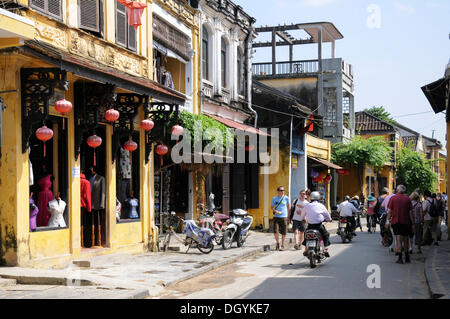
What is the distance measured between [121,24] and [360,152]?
28.7 meters

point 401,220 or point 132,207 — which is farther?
point 132,207

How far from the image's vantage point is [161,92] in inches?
629

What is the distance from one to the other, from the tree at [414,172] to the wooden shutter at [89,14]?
41.7m

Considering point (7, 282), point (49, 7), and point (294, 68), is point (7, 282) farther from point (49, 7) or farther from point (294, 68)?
point (294, 68)

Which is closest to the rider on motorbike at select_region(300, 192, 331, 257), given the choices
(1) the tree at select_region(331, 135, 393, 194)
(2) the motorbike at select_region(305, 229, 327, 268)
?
(2) the motorbike at select_region(305, 229, 327, 268)

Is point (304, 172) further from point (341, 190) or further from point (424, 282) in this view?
point (424, 282)

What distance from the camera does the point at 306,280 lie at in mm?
12070

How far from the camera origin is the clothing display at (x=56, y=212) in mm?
13344

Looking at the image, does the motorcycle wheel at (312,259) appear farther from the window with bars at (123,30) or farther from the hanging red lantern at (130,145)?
the window with bars at (123,30)

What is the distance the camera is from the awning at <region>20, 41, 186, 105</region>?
11.4 m

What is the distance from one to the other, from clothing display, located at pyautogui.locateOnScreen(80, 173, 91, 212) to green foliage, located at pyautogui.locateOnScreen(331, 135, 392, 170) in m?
29.3

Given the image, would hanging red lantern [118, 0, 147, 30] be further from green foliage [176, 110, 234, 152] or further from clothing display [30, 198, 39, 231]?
clothing display [30, 198, 39, 231]

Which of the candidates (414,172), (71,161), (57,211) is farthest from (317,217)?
(414,172)
